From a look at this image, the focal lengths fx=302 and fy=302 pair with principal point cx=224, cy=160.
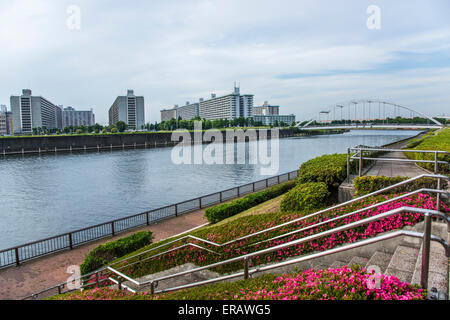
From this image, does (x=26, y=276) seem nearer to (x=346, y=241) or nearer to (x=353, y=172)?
(x=346, y=241)

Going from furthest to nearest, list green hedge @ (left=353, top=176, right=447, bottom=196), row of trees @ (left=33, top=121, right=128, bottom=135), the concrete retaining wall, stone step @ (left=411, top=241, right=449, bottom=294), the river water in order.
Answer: row of trees @ (left=33, top=121, right=128, bottom=135), the concrete retaining wall, the river water, green hedge @ (left=353, top=176, right=447, bottom=196), stone step @ (left=411, top=241, right=449, bottom=294)

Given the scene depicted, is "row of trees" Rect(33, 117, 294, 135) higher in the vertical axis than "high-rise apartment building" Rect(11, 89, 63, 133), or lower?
lower

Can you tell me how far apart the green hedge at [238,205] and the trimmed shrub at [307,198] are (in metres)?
5.80

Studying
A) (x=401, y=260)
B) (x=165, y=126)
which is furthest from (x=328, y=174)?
(x=165, y=126)

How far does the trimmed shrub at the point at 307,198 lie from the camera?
8.98 metres

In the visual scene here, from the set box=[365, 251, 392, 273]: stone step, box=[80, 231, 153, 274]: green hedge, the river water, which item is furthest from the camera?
the river water

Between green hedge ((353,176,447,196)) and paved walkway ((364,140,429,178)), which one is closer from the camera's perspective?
green hedge ((353,176,447,196))

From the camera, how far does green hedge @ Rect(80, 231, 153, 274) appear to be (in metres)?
10.1

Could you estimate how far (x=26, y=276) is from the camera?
10.8 metres

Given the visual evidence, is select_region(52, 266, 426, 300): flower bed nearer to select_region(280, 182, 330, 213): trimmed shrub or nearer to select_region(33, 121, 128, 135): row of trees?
select_region(280, 182, 330, 213): trimmed shrub

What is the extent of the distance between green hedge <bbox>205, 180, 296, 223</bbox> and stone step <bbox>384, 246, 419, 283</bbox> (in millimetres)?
10946

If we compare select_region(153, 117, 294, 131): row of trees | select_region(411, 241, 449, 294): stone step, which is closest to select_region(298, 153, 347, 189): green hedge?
select_region(411, 241, 449, 294): stone step

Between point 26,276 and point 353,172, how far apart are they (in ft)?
40.1
